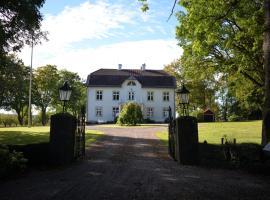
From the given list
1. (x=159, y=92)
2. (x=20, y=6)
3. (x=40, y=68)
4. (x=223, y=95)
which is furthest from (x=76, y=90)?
(x=20, y=6)

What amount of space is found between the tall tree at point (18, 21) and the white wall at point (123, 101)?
39163 millimetres

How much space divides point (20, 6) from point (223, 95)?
198 feet

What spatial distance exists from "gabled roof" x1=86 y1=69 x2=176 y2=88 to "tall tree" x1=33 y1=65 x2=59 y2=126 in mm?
12366

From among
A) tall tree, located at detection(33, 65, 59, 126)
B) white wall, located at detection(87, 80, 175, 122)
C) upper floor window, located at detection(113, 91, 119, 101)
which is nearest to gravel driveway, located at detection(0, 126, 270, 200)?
white wall, located at detection(87, 80, 175, 122)

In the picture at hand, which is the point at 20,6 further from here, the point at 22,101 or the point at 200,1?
the point at 22,101

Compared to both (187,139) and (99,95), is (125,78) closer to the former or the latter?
(99,95)

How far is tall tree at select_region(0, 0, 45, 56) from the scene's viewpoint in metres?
21.9

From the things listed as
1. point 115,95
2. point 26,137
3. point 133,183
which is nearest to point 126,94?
point 115,95

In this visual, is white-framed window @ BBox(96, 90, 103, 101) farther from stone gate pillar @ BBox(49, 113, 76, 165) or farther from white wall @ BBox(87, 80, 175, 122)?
stone gate pillar @ BBox(49, 113, 76, 165)

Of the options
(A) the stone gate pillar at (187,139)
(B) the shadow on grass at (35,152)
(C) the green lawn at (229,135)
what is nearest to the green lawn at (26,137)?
(C) the green lawn at (229,135)

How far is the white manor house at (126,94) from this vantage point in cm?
6538

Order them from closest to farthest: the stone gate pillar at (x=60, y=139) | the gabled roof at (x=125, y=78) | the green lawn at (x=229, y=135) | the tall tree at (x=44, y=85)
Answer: the stone gate pillar at (x=60, y=139), the green lawn at (x=229, y=135), the gabled roof at (x=125, y=78), the tall tree at (x=44, y=85)

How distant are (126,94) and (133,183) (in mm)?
55743

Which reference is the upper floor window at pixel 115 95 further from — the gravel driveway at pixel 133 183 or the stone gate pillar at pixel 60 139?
the stone gate pillar at pixel 60 139
